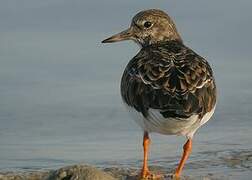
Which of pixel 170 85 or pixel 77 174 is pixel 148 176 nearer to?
pixel 170 85

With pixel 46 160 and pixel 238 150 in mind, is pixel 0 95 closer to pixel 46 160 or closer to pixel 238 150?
pixel 46 160

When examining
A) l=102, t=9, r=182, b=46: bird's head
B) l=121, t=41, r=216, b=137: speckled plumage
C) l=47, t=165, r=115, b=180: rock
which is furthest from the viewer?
l=102, t=9, r=182, b=46: bird's head

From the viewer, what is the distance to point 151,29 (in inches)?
397

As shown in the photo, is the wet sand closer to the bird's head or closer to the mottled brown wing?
the mottled brown wing

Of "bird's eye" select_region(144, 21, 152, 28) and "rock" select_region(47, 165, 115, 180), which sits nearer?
"rock" select_region(47, 165, 115, 180)

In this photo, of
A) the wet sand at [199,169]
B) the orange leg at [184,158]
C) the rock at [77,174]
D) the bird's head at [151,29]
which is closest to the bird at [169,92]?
the orange leg at [184,158]

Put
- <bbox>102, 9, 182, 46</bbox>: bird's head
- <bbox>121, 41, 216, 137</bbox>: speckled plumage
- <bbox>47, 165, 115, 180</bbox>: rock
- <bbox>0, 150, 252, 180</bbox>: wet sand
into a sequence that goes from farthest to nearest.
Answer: <bbox>102, 9, 182, 46</bbox>: bird's head < <bbox>0, 150, 252, 180</bbox>: wet sand < <bbox>121, 41, 216, 137</bbox>: speckled plumage < <bbox>47, 165, 115, 180</bbox>: rock

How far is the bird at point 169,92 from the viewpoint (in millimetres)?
8070

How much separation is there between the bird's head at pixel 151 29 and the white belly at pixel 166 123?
1490 mm

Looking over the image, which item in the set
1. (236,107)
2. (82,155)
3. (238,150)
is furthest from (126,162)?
(236,107)

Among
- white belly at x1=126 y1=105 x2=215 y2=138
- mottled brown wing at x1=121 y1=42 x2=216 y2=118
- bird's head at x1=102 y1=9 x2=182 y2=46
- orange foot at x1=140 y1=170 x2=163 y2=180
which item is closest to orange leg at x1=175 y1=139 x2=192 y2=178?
orange foot at x1=140 y1=170 x2=163 y2=180

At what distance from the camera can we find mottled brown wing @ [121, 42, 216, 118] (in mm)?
8055

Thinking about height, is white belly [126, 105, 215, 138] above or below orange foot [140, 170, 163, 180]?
above

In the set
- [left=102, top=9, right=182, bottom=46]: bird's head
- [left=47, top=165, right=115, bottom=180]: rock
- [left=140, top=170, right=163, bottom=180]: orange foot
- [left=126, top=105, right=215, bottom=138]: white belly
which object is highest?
[left=102, top=9, right=182, bottom=46]: bird's head
